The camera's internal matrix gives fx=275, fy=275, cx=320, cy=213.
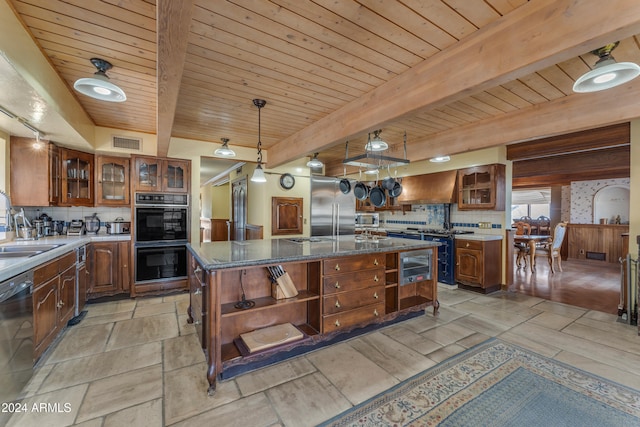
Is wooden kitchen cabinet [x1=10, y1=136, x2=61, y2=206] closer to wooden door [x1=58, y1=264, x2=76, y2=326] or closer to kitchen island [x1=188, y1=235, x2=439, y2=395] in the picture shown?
wooden door [x1=58, y1=264, x2=76, y2=326]

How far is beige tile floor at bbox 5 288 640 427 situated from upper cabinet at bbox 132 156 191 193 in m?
1.72

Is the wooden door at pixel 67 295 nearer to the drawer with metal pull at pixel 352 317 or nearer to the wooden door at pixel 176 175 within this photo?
the wooden door at pixel 176 175

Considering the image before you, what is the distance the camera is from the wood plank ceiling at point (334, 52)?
5.08 feet

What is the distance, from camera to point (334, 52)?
203 centimetres

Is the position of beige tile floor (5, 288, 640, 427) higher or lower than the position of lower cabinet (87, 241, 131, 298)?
lower

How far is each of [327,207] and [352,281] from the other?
3244 millimetres

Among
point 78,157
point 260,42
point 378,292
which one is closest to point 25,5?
point 260,42

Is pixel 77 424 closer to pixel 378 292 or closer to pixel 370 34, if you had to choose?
pixel 378 292

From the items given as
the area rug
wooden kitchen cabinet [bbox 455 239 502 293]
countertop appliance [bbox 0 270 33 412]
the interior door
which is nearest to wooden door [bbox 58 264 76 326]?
countertop appliance [bbox 0 270 33 412]

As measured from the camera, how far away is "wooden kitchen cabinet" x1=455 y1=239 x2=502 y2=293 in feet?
13.8

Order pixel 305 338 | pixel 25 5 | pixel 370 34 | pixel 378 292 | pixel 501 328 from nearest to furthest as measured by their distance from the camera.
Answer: pixel 25 5
pixel 370 34
pixel 305 338
pixel 378 292
pixel 501 328

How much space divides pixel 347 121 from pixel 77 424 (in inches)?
123

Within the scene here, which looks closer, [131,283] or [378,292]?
[378,292]

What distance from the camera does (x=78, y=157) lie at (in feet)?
12.2
